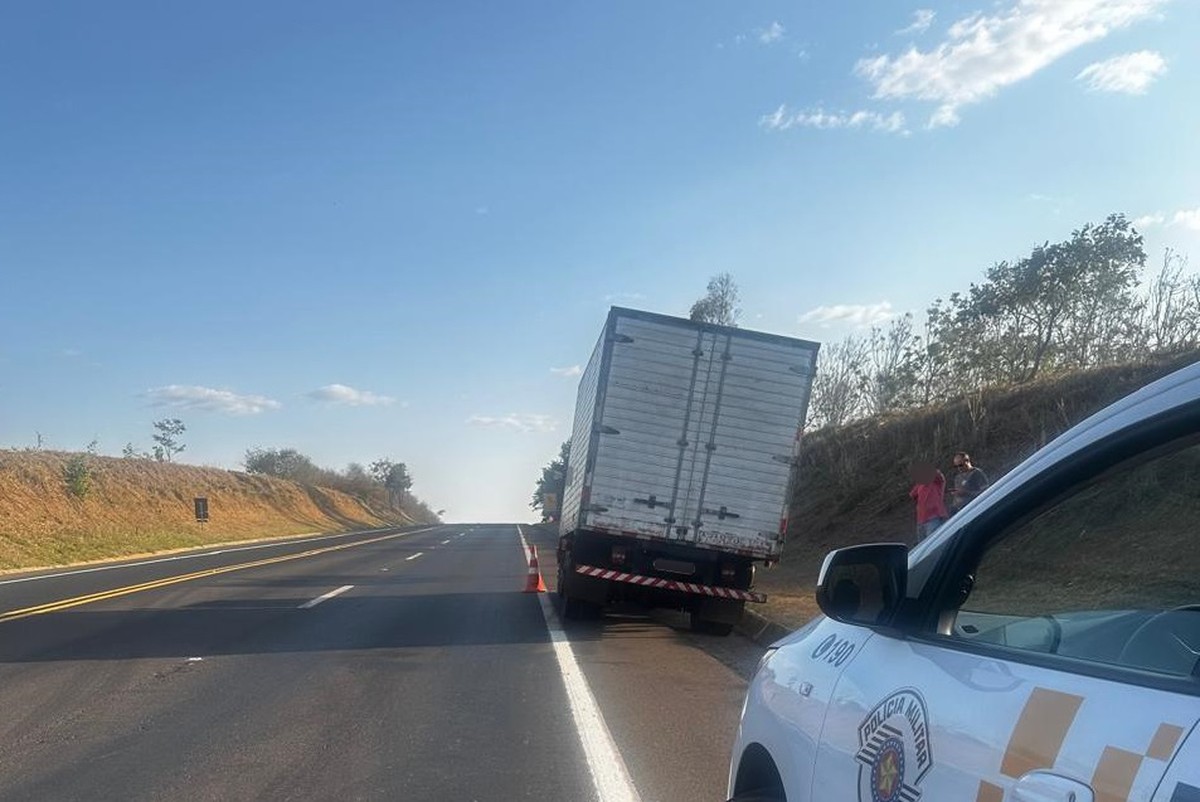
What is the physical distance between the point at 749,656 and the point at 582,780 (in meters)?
5.15

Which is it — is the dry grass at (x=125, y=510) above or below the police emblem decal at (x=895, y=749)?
below

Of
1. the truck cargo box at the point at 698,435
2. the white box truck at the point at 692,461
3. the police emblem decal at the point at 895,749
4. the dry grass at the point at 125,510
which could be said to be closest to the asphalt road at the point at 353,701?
the white box truck at the point at 692,461

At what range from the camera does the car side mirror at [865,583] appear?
8.34 feet

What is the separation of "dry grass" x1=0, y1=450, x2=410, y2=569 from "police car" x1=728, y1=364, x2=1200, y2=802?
82.3 ft

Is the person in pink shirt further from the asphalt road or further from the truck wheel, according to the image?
the asphalt road

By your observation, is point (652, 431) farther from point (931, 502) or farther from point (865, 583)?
point (865, 583)

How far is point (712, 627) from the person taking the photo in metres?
12.5

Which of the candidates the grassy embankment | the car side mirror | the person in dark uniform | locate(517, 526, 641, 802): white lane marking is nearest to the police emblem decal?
the car side mirror

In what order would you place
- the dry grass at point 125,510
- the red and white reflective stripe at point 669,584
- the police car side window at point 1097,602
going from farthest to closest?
1. the dry grass at point 125,510
2. the red and white reflective stripe at point 669,584
3. the police car side window at point 1097,602

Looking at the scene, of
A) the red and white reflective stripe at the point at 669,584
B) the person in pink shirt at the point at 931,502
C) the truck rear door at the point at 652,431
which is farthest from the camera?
the person in pink shirt at the point at 931,502

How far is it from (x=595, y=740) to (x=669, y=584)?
217 inches

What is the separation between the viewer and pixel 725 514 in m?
12.3

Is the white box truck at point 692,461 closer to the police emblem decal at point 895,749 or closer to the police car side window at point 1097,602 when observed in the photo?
the police car side window at point 1097,602

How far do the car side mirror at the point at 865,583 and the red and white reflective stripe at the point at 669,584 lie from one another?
940 centimetres
